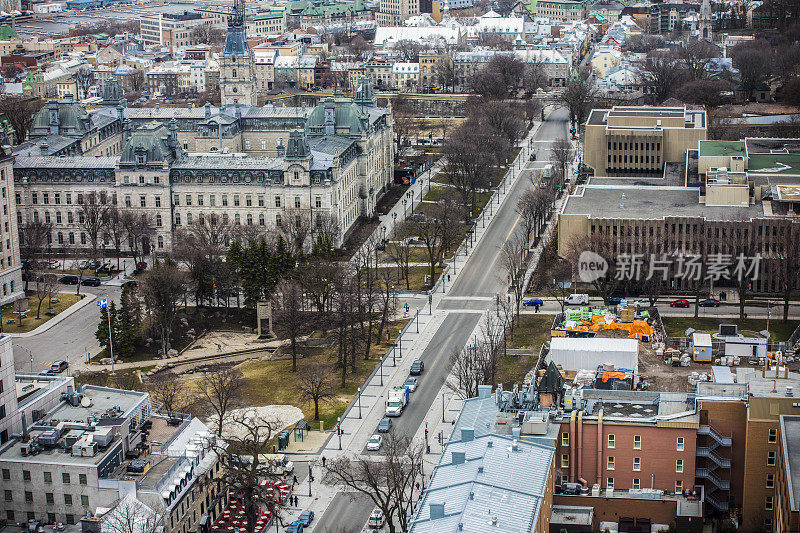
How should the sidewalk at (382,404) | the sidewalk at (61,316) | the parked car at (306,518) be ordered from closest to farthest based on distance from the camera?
the parked car at (306,518), the sidewalk at (382,404), the sidewalk at (61,316)

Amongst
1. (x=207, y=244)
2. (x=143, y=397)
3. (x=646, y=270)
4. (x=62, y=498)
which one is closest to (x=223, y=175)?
(x=207, y=244)

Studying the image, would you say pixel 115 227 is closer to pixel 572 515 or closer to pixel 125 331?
pixel 125 331

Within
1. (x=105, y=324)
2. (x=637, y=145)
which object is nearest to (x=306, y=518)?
(x=105, y=324)

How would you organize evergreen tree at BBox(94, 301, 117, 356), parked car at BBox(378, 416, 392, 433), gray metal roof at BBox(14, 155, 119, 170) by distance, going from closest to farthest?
parked car at BBox(378, 416, 392, 433) < evergreen tree at BBox(94, 301, 117, 356) < gray metal roof at BBox(14, 155, 119, 170)

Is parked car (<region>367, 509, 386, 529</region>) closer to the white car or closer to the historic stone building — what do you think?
the white car

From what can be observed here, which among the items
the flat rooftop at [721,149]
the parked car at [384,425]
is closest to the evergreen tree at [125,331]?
the parked car at [384,425]

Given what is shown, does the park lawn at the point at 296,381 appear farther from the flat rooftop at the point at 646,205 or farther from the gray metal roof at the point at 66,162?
the gray metal roof at the point at 66,162

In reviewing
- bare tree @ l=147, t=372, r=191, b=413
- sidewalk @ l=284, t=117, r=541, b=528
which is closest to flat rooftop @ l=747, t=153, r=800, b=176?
sidewalk @ l=284, t=117, r=541, b=528
